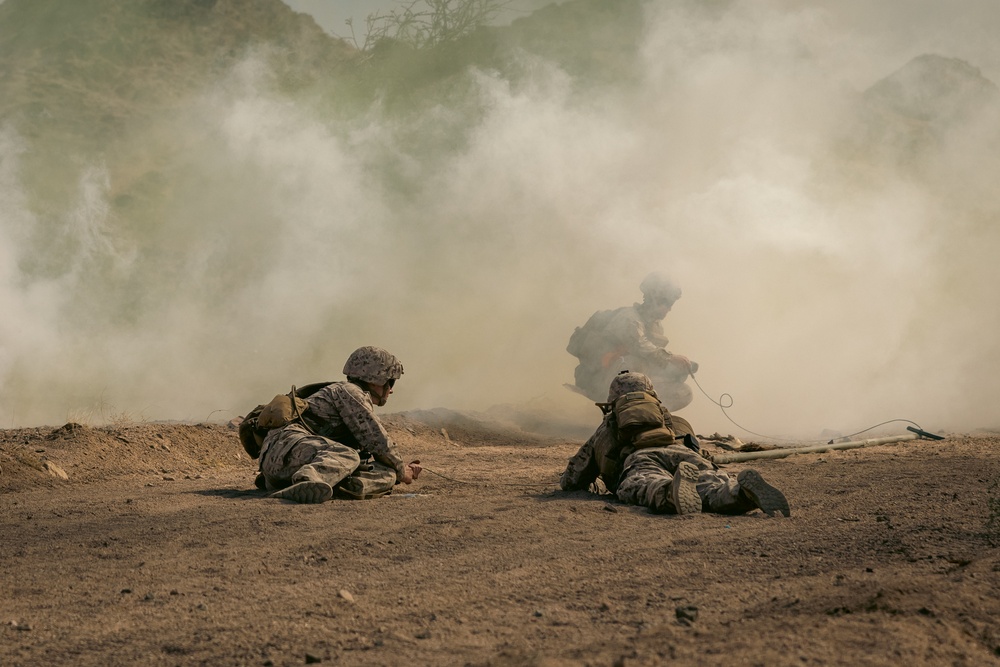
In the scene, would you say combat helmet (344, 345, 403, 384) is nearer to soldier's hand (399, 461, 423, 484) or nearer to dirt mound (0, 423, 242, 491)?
soldier's hand (399, 461, 423, 484)

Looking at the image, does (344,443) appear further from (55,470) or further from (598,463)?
(55,470)

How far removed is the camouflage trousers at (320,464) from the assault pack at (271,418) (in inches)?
2.9

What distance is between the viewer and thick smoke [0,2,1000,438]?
762 inches

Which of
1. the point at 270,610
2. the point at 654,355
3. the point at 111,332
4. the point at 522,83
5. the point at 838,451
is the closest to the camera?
the point at 270,610

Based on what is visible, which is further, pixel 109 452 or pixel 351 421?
pixel 109 452

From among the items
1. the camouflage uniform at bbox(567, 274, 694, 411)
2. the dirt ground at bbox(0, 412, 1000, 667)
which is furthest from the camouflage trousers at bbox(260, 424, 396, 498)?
the camouflage uniform at bbox(567, 274, 694, 411)

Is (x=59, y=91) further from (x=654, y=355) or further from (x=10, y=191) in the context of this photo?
(x=654, y=355)

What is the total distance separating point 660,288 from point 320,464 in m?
8.45

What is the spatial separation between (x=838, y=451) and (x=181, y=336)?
15.2 meters

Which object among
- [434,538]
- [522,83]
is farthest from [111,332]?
[434,538]

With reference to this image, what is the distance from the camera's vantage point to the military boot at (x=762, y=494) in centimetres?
553

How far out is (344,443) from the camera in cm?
738

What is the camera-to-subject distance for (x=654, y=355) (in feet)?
46.3

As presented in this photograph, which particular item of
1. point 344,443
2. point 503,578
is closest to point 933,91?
point 344,443
